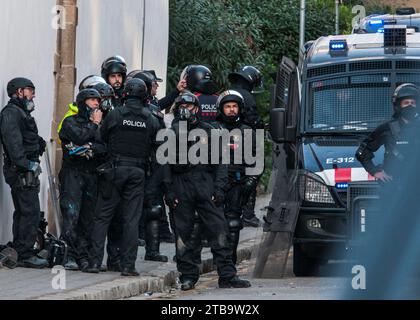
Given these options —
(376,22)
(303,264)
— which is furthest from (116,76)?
(376,22)

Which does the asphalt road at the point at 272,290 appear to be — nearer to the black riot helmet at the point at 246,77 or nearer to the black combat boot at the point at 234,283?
the black combat boot at the point at 234,283

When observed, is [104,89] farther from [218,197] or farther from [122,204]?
[218,197]

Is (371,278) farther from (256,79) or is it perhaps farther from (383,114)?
(256,79)

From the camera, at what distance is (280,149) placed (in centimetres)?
2022

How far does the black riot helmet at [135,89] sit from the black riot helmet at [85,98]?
0.45m

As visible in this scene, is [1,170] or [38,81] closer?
[1,170]

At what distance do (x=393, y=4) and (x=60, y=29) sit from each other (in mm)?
41349

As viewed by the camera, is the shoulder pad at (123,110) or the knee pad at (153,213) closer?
the shoulder pad at (123,110)

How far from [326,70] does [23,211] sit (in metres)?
3.83

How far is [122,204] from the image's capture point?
15664 millimetres

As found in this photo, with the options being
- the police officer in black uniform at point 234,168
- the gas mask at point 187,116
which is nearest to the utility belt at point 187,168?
the gas mask at point 187,116

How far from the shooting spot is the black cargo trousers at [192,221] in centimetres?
1515

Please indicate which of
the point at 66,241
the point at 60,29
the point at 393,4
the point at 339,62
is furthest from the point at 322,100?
the point at 393,4
